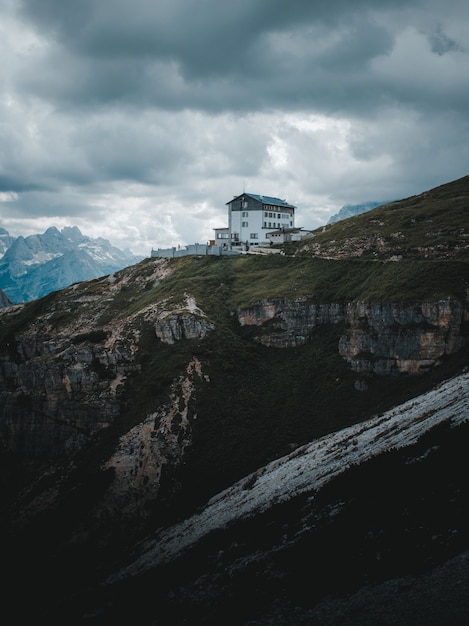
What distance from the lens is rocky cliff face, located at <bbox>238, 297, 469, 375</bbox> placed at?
2744 inches

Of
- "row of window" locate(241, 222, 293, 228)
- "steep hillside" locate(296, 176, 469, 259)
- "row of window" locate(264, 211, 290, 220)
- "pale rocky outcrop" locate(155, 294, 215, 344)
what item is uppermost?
"row of window" locate(264, 211, 290, 220)

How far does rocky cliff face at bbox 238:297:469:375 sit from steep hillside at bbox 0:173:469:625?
10.7 inches

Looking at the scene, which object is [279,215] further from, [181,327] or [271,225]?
[181,327]

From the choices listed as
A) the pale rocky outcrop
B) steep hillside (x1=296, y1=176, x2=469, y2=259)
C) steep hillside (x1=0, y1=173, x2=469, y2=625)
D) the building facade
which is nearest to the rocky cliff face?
steep hillside (x1=0, y1=173, x2=469, y2=625)

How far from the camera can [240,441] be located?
232 ft

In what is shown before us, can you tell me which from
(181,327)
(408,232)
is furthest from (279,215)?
(181,327)

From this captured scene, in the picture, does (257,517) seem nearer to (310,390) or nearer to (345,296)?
(310,390)

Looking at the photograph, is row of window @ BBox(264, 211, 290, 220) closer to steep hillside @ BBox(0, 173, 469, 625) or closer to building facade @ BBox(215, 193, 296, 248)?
building facade @ BBox(215, 193, 296, 248)

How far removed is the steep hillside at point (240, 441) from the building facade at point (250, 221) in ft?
67.0

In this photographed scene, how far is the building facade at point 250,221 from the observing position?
469 ft

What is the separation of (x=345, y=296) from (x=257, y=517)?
54289mm

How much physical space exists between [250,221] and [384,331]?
77.9 metres

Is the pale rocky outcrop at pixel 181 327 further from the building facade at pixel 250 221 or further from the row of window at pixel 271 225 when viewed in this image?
the row of window at pixel 271 225

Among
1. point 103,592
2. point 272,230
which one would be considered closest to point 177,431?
point 103,592
